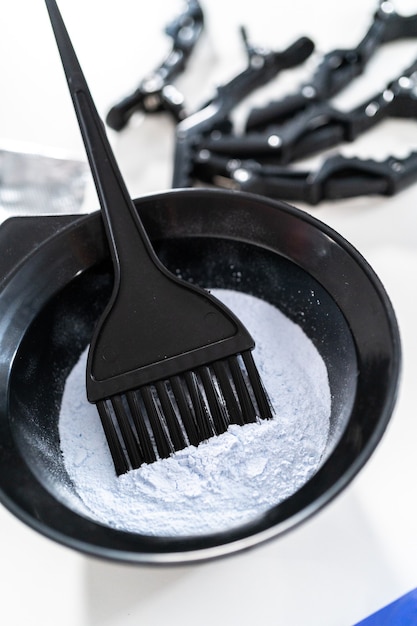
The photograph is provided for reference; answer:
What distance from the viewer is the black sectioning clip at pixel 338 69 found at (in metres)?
0.86

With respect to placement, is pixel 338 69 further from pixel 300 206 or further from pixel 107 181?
pixel 107 181

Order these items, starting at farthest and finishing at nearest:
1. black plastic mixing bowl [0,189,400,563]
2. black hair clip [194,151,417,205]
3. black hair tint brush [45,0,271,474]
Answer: black hair clip [194,151,417,205], black hair tint brush [45,0,271,474], black plastic mixing bowl [0,189,400,563]

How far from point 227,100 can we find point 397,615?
1.93 ft

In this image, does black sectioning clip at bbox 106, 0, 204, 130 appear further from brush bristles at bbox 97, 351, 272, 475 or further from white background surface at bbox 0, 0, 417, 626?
brush bristles at bbox 97, 351, 272, 475

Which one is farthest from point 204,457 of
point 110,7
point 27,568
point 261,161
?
point 110,7

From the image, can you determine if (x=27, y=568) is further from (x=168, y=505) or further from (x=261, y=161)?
(x=261, y=161)

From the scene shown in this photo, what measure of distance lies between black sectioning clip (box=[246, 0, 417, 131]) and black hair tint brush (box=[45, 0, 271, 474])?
327 millimetres

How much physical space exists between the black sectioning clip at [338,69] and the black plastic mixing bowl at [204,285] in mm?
293

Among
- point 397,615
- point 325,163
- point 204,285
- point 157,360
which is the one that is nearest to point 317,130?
point 325,163

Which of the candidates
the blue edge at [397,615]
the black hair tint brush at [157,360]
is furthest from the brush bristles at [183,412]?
the blue edge at [397,615]

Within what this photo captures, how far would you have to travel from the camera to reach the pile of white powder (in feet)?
1.69

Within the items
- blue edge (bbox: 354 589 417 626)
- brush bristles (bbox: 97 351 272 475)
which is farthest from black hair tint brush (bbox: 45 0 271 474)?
blue edge (bbox: 354 589 417 626)

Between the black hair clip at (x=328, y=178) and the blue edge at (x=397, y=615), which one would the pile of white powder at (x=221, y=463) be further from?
the black hair clip at (x=328, y=178)

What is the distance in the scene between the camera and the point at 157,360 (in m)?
0.56
